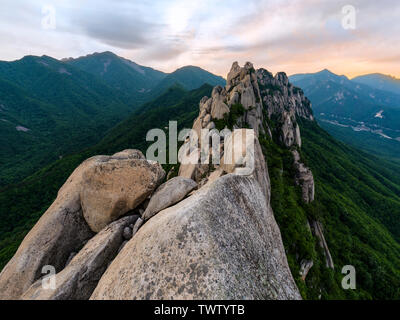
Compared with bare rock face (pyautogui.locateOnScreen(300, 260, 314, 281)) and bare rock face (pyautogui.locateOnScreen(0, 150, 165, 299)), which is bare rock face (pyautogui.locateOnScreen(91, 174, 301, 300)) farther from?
bare rock face (pyautogui.locateOnScreen(300, 260, 314, 281))

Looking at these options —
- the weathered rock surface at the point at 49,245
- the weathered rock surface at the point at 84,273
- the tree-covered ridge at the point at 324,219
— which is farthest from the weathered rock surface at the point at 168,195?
the tree-covered ridge at the point at 324,219

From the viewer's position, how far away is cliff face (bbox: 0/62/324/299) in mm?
6559

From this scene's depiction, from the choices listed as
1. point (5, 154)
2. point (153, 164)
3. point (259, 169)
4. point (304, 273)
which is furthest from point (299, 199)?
point (5, 154)

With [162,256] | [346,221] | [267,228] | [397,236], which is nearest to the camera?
[162,256]

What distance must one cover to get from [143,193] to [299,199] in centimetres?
3035

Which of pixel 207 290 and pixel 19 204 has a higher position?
pixel 207 290

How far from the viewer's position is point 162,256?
6.96 meters

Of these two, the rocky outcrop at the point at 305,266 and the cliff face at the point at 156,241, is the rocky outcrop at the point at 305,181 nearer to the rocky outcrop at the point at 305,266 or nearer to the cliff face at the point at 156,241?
the rocky outcrop at the point at 305,266

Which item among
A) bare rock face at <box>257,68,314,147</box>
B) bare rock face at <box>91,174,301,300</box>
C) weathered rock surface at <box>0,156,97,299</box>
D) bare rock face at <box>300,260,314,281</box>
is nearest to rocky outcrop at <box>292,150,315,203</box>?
bare rock face at <box>257,68,314,147</box>

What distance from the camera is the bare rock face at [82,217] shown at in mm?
10906

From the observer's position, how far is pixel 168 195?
38.0 ft

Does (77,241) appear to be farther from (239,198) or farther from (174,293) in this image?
(239,198)

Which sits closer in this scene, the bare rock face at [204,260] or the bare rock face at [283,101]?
the bare rock face at [204,260]

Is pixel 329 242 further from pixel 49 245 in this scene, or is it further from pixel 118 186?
pixel 49 245
